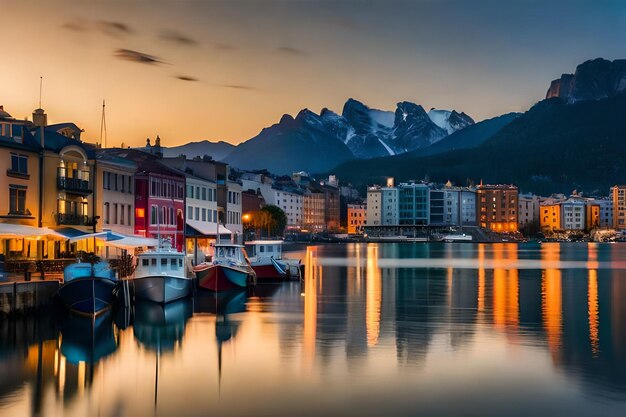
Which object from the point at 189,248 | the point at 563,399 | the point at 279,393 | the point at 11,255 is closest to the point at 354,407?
the point at 279,393

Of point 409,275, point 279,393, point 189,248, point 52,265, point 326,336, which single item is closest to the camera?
point 279,393

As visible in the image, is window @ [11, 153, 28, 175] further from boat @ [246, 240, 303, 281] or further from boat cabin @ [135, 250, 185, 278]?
boat @ [246, 240, 303, 281]

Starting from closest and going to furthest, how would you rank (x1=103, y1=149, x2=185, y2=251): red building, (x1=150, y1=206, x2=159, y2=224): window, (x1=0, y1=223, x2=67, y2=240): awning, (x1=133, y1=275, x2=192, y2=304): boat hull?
(x1=0, y1=223, x2=67, y2=240): awning < (x1=133, y1=275, x2=192, y2=304): boat hull < (x1=103, y1=149, x2=185, y2=251): red building < (x1=150, y1=206, x2=159, y2=224): window

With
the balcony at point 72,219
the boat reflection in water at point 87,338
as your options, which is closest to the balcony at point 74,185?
the balcony at point 72,219

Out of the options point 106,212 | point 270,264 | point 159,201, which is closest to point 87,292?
point 106,212

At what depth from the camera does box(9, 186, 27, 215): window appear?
6166cm

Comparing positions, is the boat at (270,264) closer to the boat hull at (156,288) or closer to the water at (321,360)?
the water at (321,360)

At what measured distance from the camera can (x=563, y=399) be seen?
29688 millimetres

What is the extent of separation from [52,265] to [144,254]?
593cm

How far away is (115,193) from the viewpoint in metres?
80.2

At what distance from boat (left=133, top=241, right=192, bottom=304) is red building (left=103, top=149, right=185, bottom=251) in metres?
23.4

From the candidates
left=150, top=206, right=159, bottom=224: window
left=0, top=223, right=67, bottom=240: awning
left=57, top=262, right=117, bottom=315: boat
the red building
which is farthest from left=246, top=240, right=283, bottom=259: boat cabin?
left=57, top=262, right=117, bottom=315: boat

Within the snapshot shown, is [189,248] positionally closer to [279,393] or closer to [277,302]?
[277,302]

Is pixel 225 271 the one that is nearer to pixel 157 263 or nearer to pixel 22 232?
pixel 157 263
